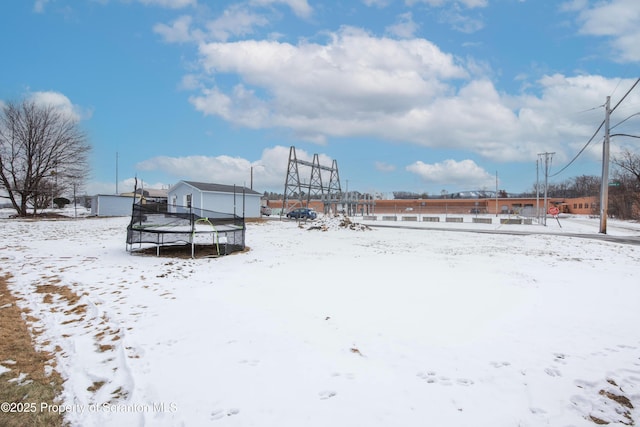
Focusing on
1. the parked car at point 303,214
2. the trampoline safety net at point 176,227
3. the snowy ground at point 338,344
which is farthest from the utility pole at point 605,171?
the parked car at point 303,214

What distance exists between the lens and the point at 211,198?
34.2 metres

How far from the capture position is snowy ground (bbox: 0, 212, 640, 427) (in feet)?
10.7

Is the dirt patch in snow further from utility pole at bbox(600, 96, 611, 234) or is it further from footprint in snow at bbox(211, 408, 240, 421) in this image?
utility pole at bbox(600, 96, 611, 234)

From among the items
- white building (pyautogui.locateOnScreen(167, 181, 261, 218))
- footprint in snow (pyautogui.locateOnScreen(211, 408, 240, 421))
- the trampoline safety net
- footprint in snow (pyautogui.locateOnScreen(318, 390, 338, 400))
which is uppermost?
white building (pyautogui.locateOnScreen(167, 181, 261, 218))

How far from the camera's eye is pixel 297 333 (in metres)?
5.12

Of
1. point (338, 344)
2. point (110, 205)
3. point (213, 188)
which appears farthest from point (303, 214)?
point (338, 344)

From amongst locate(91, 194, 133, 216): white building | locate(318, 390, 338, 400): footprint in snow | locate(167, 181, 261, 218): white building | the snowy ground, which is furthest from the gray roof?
A: locate(318, 390, 338, 400): footprint in snow

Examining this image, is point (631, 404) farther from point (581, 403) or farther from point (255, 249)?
point (255, 249)

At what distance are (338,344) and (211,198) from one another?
104 ft

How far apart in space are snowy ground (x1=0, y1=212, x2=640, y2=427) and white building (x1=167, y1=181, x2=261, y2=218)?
945 inches

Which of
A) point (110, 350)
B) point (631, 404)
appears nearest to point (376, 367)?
point (631, 404)

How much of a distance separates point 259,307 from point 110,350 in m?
2.45

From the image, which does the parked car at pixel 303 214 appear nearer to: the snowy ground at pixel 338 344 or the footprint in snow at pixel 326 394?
the snowy ground at pixel 338 344

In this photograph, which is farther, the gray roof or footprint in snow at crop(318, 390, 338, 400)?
the gray roof
